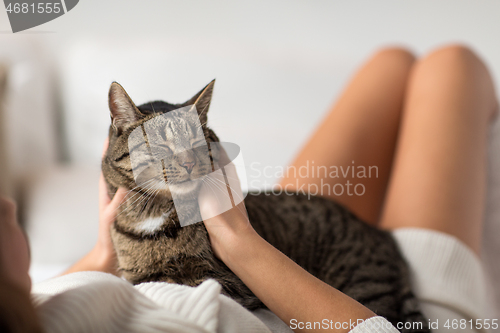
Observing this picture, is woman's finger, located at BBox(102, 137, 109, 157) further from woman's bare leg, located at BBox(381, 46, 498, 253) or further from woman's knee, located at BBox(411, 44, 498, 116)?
woman's knee, located at BBox(411, 44, 498, 116)

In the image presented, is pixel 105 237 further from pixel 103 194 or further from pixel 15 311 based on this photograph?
pixel 15 311

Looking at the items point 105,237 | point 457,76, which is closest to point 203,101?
point 105,237

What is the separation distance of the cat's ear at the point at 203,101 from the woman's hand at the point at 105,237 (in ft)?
0.46

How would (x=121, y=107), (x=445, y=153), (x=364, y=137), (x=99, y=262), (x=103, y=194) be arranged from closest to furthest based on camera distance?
(x=121, y=107), (x=103, y=194), (x=99, y=262), (x=445, y=153), (x=364, y=137)

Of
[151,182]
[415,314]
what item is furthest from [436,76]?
[151,182]

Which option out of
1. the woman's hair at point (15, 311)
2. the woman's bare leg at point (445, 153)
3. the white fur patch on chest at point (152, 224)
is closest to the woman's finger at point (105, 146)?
the white fur patch on chest at point (152, 224)

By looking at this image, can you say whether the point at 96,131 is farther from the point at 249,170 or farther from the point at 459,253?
the point at 459,253

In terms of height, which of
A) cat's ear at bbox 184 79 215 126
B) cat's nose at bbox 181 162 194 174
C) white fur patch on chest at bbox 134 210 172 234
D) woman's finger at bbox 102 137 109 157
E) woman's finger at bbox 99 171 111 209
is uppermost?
cat's ear at bbox 184 79 215 126

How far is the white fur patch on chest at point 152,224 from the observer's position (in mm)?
440

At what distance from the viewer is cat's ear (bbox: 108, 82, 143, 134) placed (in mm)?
365

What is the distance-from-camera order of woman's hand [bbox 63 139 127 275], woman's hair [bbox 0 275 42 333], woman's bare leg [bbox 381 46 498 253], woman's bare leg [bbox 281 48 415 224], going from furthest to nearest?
woman's bare leg [bbox 281 48 415 224], woman's bare leg [bbox 381 46 498 253], woman's hand [bbox 63 139 127 275], woman's hair [bbox 0 275 42 333]

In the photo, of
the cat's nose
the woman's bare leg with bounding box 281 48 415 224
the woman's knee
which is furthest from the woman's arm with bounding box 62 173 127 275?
the woman's knee

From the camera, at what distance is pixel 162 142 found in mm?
378

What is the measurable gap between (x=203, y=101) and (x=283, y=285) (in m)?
0.25
